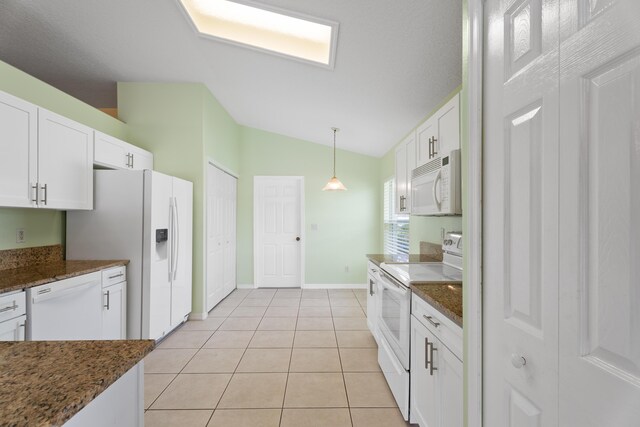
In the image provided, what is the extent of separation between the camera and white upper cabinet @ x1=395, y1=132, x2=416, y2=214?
287 centimetres

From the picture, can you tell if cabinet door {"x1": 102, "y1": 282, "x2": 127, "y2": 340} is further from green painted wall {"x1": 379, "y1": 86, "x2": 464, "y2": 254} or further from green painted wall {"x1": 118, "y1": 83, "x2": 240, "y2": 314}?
green painted wall {"x1": 379, "y1": 86, "x2": 464, "y2": 254}

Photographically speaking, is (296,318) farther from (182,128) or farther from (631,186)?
(631,186)

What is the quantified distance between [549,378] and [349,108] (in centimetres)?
318

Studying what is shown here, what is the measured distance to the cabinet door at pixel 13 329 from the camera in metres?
1.62

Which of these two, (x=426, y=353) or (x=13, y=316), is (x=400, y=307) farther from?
(x=13, y=316)

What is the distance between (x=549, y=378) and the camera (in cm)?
72

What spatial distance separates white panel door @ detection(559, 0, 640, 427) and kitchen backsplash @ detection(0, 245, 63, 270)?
134 inches

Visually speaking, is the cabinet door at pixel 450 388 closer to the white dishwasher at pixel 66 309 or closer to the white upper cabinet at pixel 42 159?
the white dishwasher at pixel 66 309

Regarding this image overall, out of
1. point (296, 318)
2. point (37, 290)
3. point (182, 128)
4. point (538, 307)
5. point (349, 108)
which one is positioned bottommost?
point (296, 318)

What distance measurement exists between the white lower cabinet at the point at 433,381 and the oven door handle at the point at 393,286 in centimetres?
16

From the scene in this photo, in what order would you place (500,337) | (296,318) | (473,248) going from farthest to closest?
(296,318) → (473,248) → (500,337)

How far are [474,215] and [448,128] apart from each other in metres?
1.29

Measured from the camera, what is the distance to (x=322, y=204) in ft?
17.3

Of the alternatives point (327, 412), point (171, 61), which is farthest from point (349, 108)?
point (327, 412)
